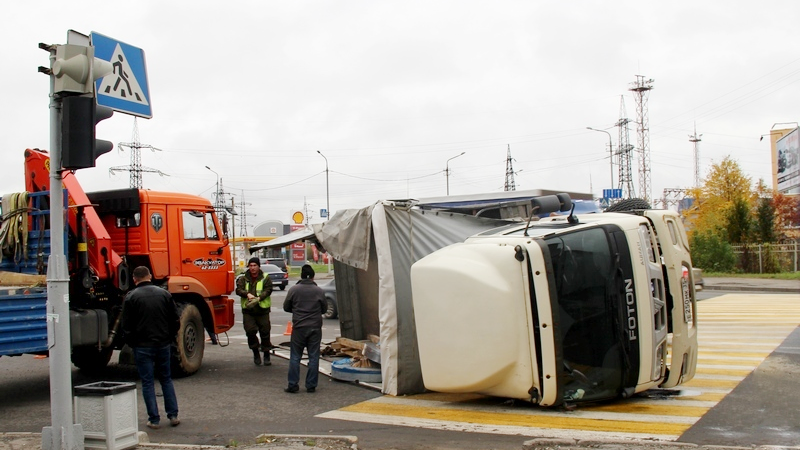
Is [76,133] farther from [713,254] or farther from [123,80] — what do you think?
[713,254]

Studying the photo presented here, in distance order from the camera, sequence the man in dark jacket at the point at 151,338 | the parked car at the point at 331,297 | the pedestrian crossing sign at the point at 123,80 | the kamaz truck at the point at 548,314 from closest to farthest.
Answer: the kamaz truck at the point at 548,314 → the man in dark jacket at the point at 151,338 → the pedestrian crossing sign at the point at 123,80 → the parked car at the point at 331,297

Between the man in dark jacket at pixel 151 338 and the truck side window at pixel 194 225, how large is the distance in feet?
12.1

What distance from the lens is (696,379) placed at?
32.8 ft

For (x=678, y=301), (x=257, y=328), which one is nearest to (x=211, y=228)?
(x=257, y=328)

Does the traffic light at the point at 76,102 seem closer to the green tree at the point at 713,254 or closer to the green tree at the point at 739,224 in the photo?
the green tree at the point at 713,254

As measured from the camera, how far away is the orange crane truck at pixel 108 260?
905 cm

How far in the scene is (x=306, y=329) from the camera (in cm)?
984

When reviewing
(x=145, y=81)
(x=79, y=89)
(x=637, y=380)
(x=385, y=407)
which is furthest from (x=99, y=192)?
(x=637, y=380)

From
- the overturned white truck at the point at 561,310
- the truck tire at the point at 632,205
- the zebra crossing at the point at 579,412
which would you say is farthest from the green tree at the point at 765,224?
the overturned white truck at the point at 561,310

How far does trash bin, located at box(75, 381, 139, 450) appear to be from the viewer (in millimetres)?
6711

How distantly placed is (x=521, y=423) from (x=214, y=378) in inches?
213

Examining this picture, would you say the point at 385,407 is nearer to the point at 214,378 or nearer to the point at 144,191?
the point at 214,378

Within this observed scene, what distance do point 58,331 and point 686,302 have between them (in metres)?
6.60

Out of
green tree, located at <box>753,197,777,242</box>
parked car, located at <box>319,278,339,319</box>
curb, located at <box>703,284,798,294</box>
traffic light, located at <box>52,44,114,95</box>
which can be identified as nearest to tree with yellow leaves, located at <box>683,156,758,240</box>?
green tree, located at <box>753,197,777,242</box>
